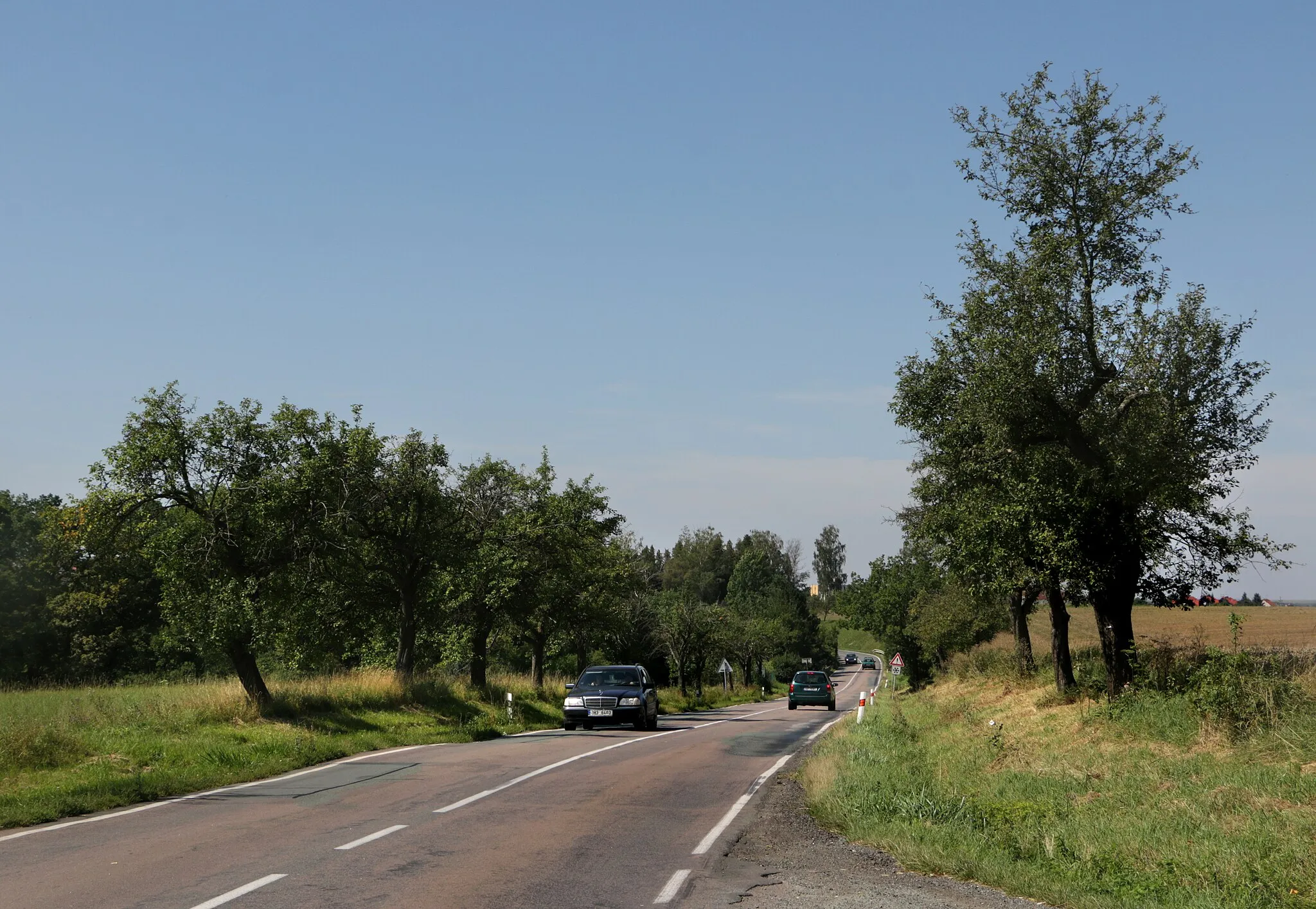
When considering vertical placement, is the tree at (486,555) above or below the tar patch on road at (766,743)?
above

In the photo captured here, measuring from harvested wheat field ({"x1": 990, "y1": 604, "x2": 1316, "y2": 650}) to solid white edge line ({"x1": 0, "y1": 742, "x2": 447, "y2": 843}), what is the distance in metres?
15.7

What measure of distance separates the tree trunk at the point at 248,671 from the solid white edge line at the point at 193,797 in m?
4.37

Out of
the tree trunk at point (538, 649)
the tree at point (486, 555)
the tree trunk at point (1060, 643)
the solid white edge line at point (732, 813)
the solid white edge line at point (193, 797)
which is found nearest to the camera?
the solid white edge line at point (732, 813)

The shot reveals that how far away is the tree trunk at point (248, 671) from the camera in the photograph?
77.2 ft

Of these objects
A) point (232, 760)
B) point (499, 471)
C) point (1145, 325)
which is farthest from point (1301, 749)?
point (499, 471)

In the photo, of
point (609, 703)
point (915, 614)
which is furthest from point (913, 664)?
point (609, 703)

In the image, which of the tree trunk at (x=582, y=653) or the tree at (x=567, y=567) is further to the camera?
the tree trunk at (x=582, y=653)

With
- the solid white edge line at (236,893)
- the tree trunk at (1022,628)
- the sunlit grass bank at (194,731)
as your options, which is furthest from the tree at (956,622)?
the solid white edge line at (236,893)

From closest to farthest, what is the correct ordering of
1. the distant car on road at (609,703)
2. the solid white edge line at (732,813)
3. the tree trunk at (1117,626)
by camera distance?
1. the solid white edge line at (732,813)
2. the tree trunk at (1117,626)
3. the distant car on road at (609,703)

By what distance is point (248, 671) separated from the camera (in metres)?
23.8

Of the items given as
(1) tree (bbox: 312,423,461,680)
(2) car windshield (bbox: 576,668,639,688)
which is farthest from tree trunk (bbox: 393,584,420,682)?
(2) car windshield (bbox: 576,668,639,688)

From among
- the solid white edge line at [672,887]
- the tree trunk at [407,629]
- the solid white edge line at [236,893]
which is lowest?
the solid white edge line at [672,887]

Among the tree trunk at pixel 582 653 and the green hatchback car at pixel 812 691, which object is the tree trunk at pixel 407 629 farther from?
the green hatchback car at pixel 812 691

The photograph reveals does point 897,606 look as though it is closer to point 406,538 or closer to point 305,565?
point 406,538
